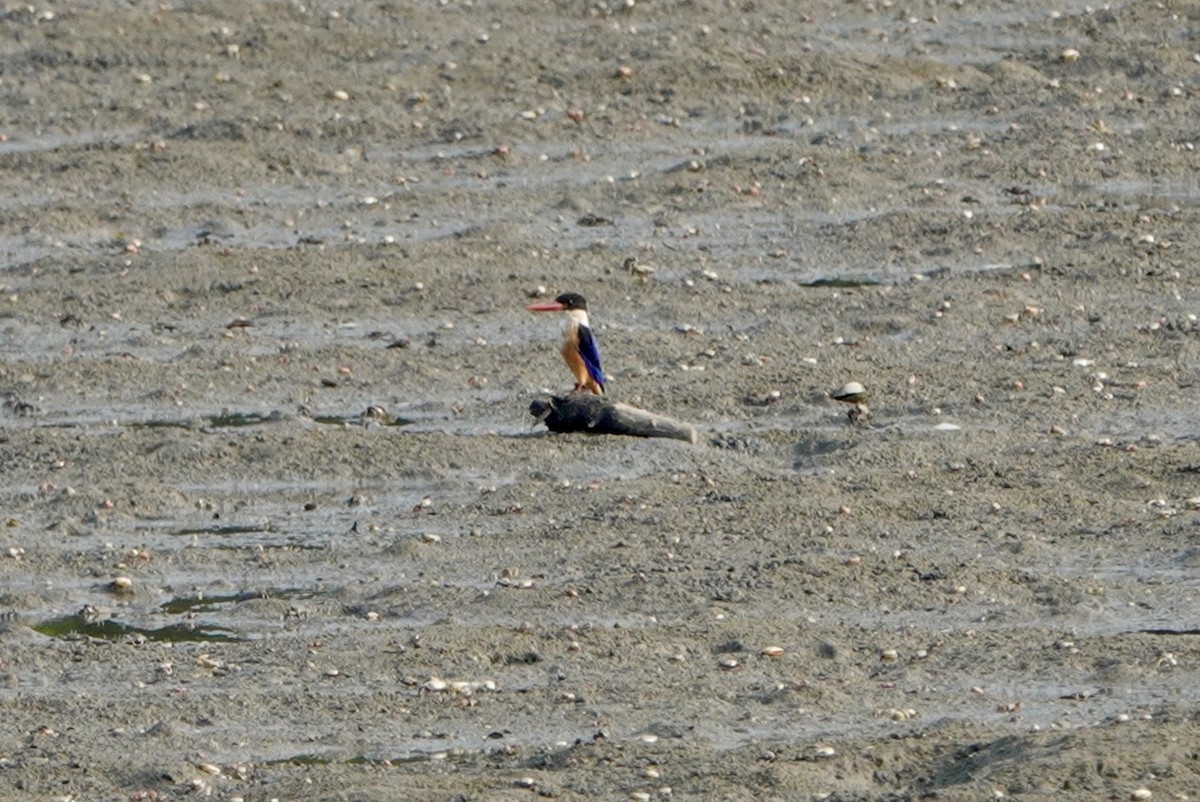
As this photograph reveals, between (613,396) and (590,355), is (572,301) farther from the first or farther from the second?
(613,396)

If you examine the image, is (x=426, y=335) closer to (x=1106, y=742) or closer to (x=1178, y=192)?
(x=1178, y=192)

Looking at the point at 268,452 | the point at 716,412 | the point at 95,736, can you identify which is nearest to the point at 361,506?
the point at 268,452

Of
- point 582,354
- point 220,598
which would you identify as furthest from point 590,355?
point 220,598

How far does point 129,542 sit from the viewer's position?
9.02 meters

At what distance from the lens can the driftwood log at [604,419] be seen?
991 cm

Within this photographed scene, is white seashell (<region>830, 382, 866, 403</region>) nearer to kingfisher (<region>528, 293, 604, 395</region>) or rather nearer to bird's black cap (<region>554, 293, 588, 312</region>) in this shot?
kingfisher (<region>528, 293, 604, 395</region>)

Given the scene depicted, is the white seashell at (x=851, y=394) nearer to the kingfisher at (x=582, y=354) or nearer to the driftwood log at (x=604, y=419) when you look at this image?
the driftwood log at (x=604, y=419)

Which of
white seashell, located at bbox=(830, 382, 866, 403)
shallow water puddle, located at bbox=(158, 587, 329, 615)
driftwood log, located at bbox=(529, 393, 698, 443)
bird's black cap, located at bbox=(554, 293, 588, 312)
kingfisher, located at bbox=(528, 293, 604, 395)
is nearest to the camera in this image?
shallow water puddle, located at bbox=(158, 587, 329, 615)

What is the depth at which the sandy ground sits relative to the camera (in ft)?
23.2

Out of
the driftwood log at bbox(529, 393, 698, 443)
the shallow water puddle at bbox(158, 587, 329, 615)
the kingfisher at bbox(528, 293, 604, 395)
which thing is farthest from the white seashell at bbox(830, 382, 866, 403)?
the shallow water puddle at bbox(158, 587, 329, 615)

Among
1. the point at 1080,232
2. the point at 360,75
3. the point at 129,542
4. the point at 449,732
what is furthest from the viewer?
the point at 360,75

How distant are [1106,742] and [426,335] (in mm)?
5657

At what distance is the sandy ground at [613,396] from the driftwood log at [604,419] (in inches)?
3.1

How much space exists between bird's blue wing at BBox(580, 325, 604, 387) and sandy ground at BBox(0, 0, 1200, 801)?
163mm
